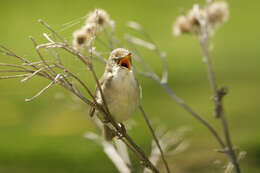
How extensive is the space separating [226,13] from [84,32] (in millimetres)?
769

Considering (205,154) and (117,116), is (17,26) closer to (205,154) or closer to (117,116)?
(205,154)

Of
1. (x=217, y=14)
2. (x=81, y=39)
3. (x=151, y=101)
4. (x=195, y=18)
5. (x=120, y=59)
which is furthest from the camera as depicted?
(x=151, y=101)

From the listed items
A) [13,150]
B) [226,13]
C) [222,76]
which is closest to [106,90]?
[226,13]

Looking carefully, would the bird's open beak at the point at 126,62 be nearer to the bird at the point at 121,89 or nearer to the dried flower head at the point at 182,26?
the bird at the point at 121,89

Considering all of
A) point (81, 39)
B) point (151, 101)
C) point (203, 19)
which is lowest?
point (81, 39)

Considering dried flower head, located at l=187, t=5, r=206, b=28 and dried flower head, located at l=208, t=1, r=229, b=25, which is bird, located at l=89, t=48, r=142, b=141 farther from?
Result: dried flower head, located at l=208, t=1, r=229, b=25

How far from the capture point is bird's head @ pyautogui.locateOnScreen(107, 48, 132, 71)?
1.85 meters

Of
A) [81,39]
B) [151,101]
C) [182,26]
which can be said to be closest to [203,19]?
[182,26]

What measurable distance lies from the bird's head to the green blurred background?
0.66 metres

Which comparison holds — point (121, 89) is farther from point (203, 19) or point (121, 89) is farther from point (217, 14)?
point (217, 14)

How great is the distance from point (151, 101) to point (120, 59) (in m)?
3.32

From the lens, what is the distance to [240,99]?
5289 mm

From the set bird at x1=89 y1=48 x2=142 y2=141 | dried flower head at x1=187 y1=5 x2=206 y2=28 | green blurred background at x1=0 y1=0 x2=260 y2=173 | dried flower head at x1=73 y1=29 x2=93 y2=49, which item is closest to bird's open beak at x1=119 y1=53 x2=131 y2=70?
bird at x1=89 y1=48 x2=142 y2=141

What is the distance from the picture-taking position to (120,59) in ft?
6.17
